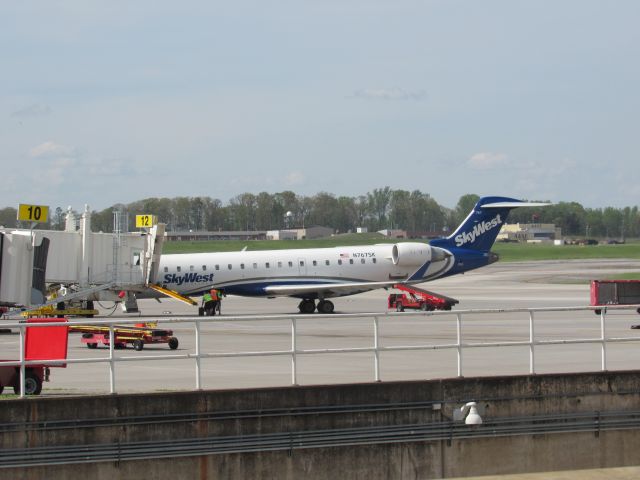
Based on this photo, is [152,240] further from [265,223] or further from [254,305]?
[265,223]

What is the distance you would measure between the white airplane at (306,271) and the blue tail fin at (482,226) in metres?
1.96

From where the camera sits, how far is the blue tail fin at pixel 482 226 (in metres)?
51.2

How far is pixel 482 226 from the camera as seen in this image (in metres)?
51.9


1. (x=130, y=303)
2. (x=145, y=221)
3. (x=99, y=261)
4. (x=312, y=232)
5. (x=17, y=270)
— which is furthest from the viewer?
(x=312, y=232)

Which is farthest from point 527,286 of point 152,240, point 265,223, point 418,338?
point 265,223

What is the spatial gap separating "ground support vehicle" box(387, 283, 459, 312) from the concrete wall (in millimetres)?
30572

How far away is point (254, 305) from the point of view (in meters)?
53.5

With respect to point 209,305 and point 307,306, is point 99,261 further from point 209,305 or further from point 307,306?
point 307,306

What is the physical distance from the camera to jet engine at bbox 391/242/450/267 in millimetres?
47750

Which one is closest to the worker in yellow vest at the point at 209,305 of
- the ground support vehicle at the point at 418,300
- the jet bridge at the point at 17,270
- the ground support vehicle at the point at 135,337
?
the ground support vehicle at the point at 418,300

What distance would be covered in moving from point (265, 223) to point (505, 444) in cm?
17404

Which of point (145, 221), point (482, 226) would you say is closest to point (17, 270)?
point (145, 221)

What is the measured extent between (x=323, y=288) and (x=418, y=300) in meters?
4.80

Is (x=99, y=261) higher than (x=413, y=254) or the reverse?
the reverse
